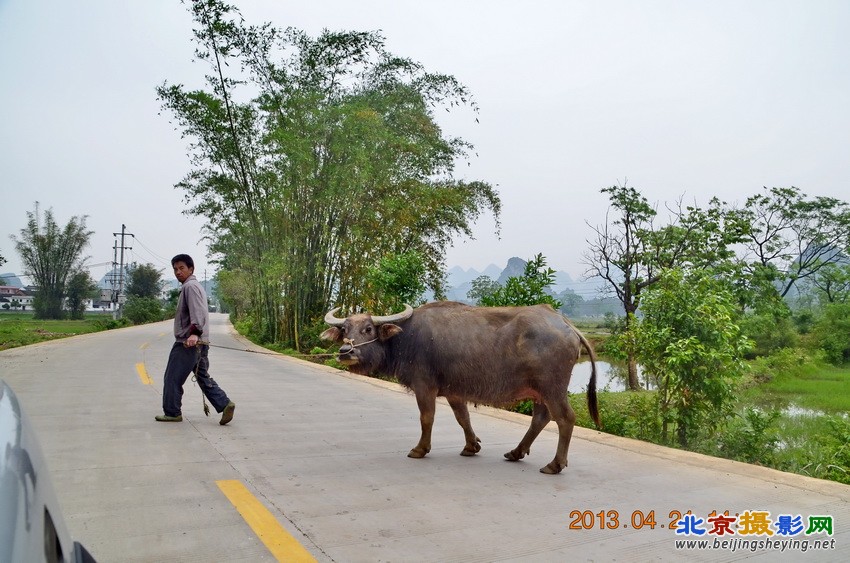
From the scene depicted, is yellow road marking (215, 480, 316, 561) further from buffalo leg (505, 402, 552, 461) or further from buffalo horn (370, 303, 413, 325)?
buffalo leg (505, 402, 552, 461)

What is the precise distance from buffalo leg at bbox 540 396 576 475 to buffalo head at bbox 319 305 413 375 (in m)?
1.39

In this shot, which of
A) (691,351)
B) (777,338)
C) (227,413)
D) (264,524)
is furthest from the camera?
(777,338)

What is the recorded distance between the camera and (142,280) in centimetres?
5341

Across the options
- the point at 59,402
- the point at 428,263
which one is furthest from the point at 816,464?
the point at 428,263

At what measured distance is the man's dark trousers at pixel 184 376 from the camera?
608cm

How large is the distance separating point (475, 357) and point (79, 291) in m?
43.9

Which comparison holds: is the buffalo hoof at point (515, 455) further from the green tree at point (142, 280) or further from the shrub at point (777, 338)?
the green tree at point (142, 280)

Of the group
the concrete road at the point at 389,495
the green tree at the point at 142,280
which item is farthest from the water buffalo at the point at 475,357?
the green tree at the point at 142,280

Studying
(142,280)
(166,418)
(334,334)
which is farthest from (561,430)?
(142,280)

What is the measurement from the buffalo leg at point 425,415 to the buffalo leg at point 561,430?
0.94 m

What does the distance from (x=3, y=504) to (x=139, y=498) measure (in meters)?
2.99

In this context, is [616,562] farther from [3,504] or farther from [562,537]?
[3,504]

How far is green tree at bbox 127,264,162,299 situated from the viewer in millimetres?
53062

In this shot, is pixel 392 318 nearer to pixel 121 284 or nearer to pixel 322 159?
pixel 322 159
